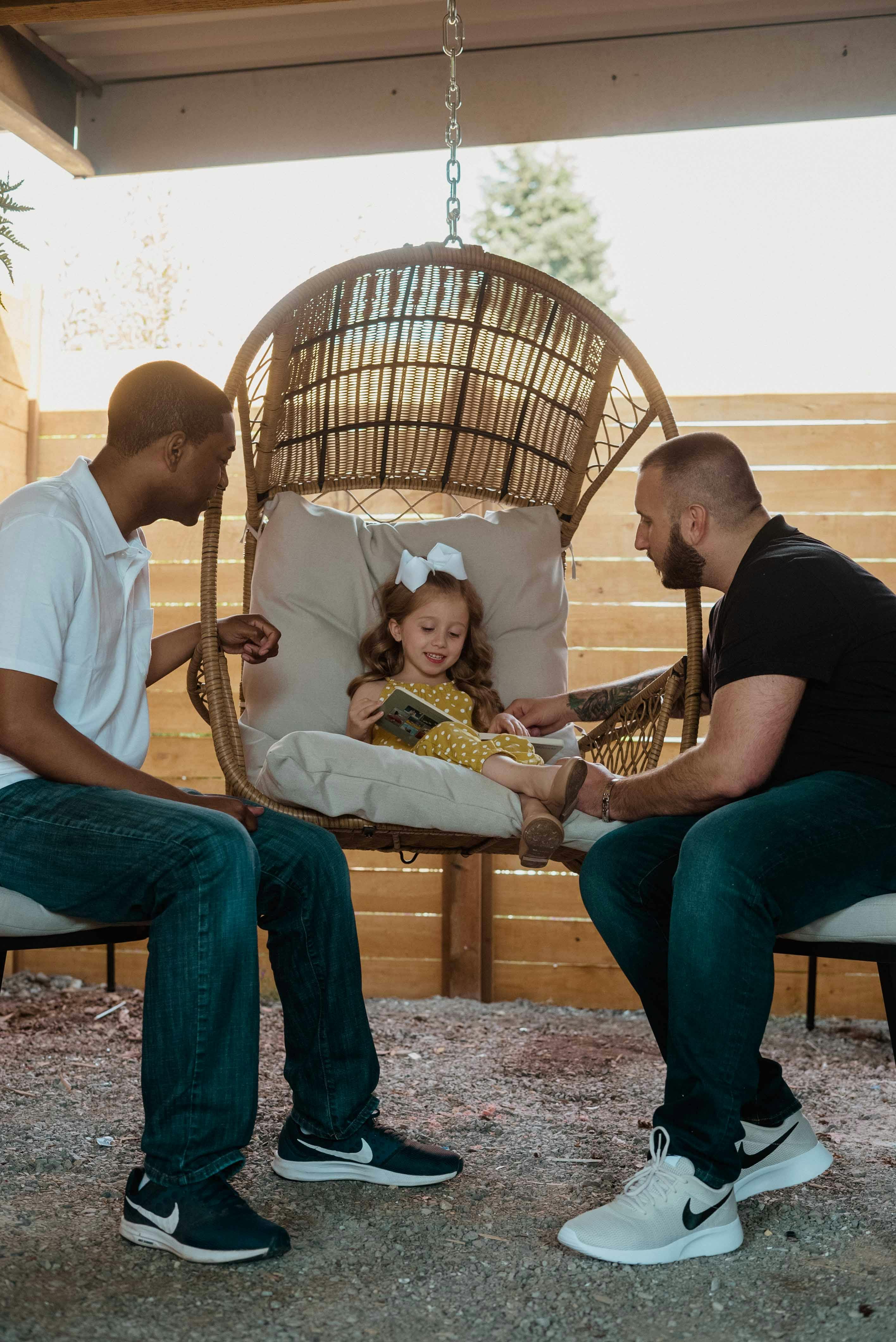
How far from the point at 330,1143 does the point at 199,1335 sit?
19.1 inches

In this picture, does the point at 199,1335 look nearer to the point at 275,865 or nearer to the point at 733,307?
the point at 275,865

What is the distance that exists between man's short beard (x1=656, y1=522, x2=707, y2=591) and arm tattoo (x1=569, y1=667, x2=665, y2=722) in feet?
1.37

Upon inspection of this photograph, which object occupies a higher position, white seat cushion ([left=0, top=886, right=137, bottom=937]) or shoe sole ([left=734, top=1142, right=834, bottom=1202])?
white seat cushion ([left=0, top=886, right=137, bottom=937])

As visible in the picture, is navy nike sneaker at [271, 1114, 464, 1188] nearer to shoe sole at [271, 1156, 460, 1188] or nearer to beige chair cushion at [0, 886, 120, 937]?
shoe sole at [271, 1156, 460, 1188]

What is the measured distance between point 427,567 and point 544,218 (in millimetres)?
7578

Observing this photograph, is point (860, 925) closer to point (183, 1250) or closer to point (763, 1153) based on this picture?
point (763, 1153)

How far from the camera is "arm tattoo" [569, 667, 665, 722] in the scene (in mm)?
2387

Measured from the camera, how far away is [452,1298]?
145cm

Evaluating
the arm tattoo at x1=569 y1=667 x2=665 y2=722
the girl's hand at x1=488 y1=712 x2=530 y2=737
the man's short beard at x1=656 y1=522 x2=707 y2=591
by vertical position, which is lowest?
the girl's hand at x1=488 y1=712 x2=530 y2=737

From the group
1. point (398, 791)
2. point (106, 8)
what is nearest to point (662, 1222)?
point (398, 791)

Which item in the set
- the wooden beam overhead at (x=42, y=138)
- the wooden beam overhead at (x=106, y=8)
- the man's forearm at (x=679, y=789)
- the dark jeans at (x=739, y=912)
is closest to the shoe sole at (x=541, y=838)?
→ the man's forearm at (x=679, y=789)

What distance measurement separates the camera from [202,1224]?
147 cm

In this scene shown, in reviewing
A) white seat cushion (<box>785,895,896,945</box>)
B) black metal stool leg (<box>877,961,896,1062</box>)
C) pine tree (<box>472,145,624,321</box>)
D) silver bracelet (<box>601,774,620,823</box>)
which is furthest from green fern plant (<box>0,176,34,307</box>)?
pine tree (<box>472,145,624,321</box>)

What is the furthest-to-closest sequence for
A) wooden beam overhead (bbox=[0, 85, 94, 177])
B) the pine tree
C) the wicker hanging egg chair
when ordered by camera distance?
the pine tree → wooden beam overhead (bbox=[0, 85, 94, 177]) → the wicker hanging egg chair
